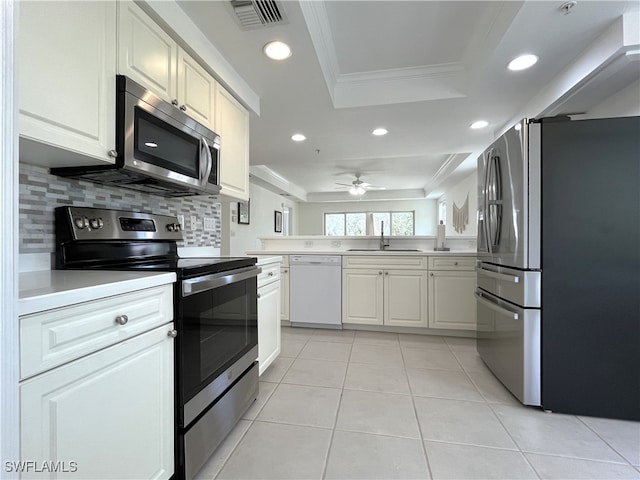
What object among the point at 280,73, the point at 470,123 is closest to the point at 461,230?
the point at 470,123

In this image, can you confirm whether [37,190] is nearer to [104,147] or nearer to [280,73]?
[104,147]

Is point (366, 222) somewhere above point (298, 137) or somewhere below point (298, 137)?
below

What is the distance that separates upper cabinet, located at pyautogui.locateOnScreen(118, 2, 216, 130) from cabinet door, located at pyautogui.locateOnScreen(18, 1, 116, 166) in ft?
0.21

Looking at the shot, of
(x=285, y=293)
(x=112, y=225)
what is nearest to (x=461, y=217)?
(x=285, y=293)

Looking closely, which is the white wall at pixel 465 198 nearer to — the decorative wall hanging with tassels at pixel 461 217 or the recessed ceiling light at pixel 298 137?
the decorative wall hanging with tassels at pixel 461 217

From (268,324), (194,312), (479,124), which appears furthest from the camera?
(479,124)

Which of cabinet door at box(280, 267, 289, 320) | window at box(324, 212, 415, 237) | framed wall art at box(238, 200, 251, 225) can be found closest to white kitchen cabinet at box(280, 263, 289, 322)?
cabinet door at box(280, 267, 289, 320)

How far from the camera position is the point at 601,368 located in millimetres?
1714

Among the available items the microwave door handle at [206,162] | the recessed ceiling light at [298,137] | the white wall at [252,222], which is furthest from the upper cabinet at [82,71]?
the white wall at [252,222]

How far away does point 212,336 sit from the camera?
1.39 metres

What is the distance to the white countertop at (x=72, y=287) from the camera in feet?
2.27

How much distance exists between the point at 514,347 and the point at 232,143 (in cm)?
235

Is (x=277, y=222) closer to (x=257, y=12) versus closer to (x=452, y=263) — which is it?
(x=452, y=263)

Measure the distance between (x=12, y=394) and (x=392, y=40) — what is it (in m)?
2.49
